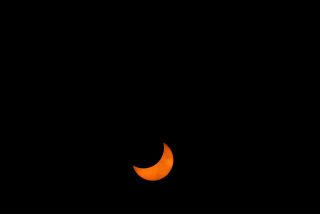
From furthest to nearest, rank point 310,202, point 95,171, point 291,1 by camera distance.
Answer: point 95,171, point 310,202, point 291,1

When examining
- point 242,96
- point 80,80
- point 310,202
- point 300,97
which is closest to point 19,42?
point 80,80

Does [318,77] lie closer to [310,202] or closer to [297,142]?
[297,142]

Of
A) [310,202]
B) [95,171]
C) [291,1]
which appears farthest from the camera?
[95,171]

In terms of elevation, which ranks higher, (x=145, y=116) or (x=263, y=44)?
(x=263, y=44)

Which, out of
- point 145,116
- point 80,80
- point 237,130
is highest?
point 80,80

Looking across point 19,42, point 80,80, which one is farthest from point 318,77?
point 19,42

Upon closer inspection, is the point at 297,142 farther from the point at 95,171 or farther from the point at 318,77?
the point at 95,171

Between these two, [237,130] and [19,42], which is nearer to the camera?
[19,42]

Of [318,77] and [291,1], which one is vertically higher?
[291,1]

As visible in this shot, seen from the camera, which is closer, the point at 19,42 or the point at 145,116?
the point at 19,42
